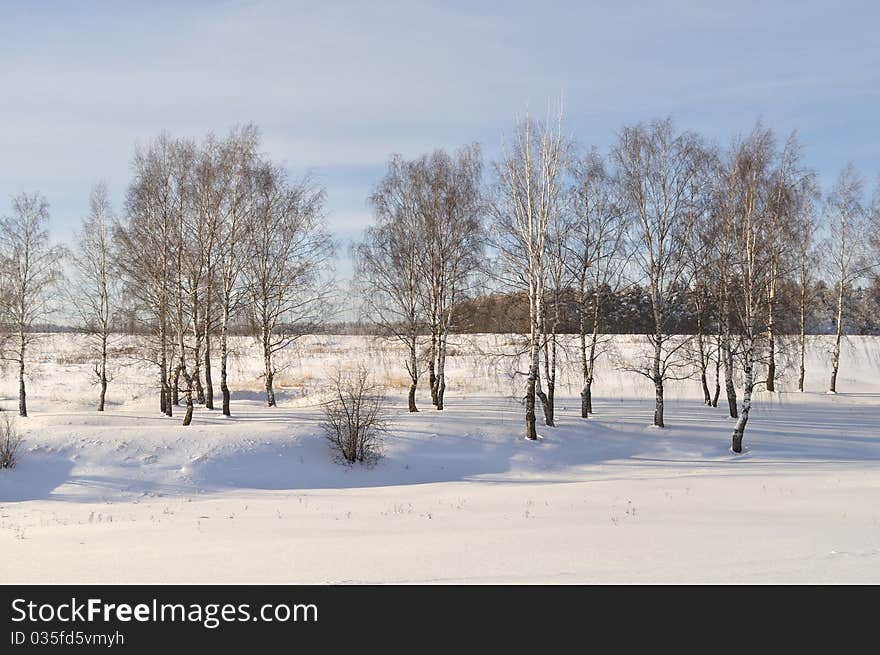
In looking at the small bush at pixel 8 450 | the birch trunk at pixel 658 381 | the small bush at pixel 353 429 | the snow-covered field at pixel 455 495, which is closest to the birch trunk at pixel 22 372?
the snow-covered field at pixel 455 495

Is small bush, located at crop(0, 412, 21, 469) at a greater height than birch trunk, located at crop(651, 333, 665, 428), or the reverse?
birch trunk, located at crop(651, 333, 665, 428)

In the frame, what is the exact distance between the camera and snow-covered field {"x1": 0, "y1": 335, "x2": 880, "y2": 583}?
299 inches

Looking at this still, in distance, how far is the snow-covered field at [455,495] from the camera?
7590 millimetres

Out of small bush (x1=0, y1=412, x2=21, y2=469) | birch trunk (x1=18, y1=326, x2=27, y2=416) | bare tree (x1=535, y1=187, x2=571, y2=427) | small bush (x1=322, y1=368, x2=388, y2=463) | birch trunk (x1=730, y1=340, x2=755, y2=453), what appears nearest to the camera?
small bush (x1=0, y1=412, x2=21, y2=469)

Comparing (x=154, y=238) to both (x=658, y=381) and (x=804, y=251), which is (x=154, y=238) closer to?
(x=658, y=381)

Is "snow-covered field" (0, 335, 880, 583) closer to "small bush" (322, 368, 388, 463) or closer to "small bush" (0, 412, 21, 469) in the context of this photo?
"small bush" (0, 412, 21, 469)

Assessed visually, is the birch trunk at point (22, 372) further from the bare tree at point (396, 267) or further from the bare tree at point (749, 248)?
the bare tree at point (749, 248)

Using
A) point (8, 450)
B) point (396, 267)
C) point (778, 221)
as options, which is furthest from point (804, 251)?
point (8, 450)

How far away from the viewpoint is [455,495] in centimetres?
1533

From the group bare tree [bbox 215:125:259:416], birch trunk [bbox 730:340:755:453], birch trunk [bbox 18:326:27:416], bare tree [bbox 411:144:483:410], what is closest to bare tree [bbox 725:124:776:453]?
birch trunk [bbox 730:340:755:453]

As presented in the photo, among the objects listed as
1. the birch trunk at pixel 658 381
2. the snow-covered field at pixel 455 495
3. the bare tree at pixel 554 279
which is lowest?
the snow-covered field at pixel 455 495

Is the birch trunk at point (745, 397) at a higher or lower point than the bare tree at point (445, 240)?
lower

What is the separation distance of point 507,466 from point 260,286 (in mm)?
12528
